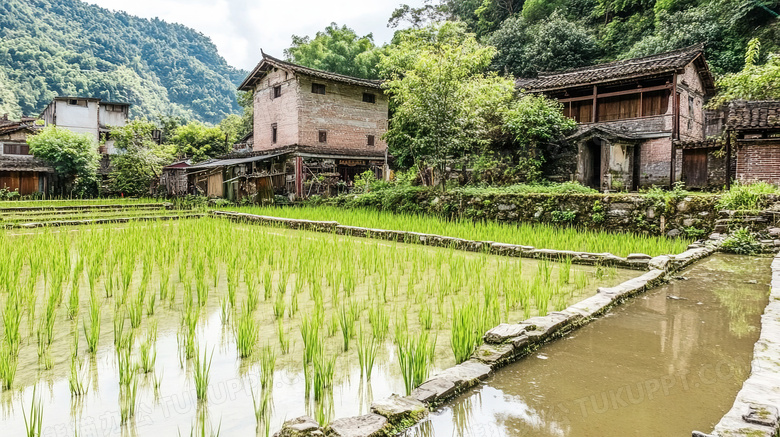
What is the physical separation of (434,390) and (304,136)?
64.3 feet

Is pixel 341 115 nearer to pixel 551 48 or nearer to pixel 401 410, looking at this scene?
pixel 551 48

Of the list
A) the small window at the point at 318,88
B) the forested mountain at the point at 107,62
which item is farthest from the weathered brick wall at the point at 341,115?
the forested mountain at the point at 107,62

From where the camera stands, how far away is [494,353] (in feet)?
9.82

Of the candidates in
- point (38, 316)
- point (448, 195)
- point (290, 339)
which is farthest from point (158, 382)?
point (448, 195)

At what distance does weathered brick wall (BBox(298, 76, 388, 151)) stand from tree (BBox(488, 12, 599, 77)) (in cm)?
992

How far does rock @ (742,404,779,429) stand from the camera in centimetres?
195

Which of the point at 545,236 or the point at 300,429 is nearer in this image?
the point at 300,429

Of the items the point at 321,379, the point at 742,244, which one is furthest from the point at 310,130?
the point at 321,379

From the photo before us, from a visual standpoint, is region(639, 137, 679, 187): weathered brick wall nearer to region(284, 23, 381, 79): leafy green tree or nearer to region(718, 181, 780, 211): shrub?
region(718, 181, 780, 211): shrub

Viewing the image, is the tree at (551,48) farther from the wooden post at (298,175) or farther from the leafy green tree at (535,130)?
the wooden post at (298,175)

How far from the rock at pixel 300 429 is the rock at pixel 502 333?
1554mm

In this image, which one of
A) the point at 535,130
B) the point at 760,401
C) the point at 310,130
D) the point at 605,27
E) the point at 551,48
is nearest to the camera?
the point at 760,401

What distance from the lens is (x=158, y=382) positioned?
2.72m

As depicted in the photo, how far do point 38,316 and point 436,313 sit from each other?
365cm
